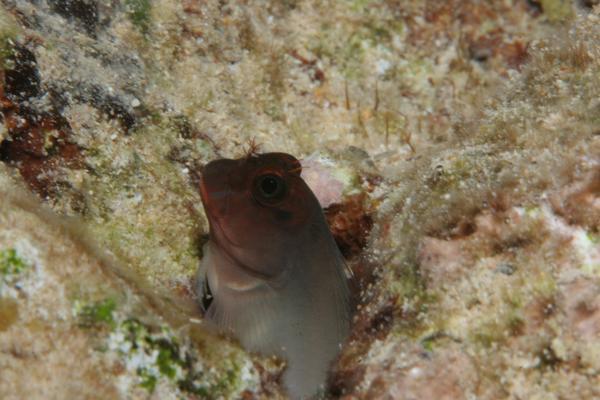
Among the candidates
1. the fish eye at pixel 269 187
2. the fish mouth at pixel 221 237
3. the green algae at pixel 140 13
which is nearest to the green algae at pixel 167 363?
the fish mouth at pixel 221 237

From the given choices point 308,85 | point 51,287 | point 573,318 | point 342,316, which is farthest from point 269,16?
point 573,318

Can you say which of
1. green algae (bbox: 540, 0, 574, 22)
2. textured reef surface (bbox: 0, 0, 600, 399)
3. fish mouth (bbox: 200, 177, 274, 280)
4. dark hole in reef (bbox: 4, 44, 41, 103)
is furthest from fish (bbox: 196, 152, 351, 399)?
green algae (bbox: 540, 0, 574, 22)

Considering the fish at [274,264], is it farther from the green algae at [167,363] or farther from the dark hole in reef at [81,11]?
the dark hole in reef at [81,11]

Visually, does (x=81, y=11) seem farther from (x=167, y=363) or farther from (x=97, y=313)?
(x=167, y=363)

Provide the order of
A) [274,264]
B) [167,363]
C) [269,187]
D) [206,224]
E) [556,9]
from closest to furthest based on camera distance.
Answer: [167,363]
[269,187]
[274,264]
[206,224]
[556,9]

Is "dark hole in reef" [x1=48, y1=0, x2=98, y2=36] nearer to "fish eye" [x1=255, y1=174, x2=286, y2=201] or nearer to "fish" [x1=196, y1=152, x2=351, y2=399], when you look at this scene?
"fish" [x1=196, y1=152, x2=351, y2=399]

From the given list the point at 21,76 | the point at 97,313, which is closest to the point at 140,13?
the point at 21,76

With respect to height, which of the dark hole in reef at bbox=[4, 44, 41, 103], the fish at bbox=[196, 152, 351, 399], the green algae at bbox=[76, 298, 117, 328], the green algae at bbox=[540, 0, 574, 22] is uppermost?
the green algae at bbox=[540, 0, 574, 22]
